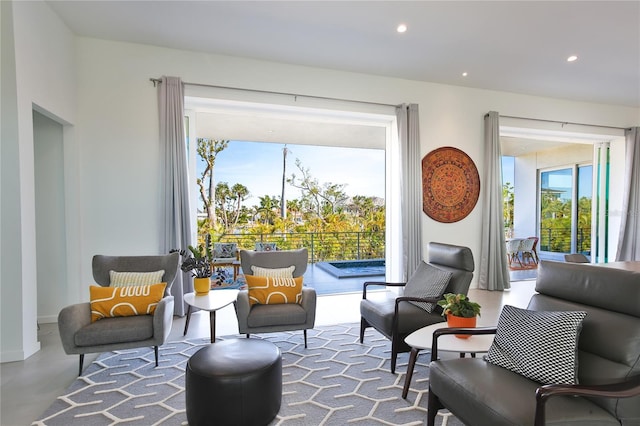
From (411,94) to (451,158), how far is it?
123 centimetres

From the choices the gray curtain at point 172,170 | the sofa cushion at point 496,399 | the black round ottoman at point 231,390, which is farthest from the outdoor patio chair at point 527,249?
the black round ottoman at point 231,390

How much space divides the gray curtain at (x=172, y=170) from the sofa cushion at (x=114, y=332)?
4.69 feet

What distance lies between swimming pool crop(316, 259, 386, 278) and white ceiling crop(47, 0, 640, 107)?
13.4 ft

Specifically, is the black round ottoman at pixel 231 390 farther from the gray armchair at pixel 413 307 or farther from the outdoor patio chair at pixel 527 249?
the outdoor patio chair at pixel 527 249

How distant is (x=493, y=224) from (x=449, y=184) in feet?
3.18

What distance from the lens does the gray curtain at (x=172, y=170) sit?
4020 mm

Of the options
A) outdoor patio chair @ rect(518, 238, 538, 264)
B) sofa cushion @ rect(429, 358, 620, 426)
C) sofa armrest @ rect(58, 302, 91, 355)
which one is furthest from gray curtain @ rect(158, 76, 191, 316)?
outdoor patio chair @ rect(518, 238, 538, 264)

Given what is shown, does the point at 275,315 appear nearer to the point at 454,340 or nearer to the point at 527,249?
the point at 454,340

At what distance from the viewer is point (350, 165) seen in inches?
331

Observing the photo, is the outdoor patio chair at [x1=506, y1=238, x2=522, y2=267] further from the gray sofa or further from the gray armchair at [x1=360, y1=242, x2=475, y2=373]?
the gray sofa

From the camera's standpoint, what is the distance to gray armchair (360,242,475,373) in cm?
262

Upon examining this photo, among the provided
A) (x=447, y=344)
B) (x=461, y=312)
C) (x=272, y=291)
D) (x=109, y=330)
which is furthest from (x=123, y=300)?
(x=461, y=312)

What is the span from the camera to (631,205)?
244 inches

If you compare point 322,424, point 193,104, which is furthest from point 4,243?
point 322,424
